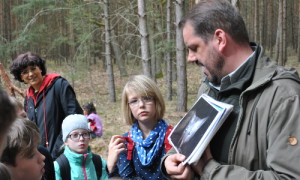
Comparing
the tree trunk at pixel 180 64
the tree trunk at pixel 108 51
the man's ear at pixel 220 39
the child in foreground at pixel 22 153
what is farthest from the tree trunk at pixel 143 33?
the man's ear at pixel 220 39

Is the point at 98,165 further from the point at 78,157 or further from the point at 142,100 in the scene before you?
the point at 142,100

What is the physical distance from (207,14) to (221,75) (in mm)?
348

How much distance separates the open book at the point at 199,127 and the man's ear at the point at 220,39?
29cm

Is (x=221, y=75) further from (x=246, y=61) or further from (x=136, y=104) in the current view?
(x=136, y=104)

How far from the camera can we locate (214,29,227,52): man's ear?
5.41 feet

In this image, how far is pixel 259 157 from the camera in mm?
1478

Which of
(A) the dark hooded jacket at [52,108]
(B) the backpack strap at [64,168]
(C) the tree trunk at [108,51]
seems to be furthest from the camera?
(C) the tree trunk at [108,51]

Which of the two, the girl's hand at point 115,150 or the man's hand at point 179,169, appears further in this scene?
the girl's hand at point 115,150

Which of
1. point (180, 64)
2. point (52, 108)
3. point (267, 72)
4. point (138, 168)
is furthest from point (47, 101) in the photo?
point (180, 64)

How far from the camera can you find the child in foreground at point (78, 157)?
2.84m

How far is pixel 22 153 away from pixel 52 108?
61.0 inches

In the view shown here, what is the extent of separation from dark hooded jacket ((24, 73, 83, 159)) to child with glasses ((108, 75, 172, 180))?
1066 millimetres

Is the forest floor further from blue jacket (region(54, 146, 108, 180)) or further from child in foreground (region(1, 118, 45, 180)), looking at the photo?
child in foreground (region(1, 118, 45, 180))

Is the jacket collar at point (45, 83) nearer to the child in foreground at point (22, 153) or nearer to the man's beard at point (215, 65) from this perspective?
the child in foreground at point (22, 153)
